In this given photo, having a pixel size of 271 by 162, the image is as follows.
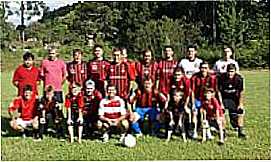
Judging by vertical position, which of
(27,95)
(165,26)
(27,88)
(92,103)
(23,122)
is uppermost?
(165,26)

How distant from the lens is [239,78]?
7.45m

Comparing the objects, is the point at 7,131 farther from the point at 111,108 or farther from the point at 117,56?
the point at 117,56

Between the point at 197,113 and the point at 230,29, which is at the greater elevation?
the point at 230,29

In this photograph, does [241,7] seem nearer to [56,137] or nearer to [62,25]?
[62,25]

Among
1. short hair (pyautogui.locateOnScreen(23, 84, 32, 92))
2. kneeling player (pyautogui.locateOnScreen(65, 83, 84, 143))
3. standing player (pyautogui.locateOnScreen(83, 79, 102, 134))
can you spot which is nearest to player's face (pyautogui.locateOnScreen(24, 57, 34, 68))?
short hair (pyautogui.locateOnScreen(23, 84, 32, 92))

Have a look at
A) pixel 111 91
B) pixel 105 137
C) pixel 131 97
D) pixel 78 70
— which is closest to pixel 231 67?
pixel 131 97

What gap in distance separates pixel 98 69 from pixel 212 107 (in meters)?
1.67

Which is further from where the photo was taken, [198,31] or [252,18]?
[252,18]

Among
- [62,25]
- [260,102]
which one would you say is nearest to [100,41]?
[62,25]

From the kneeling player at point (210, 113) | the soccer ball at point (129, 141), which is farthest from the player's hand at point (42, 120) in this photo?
the kneeling player at point (210, 113)

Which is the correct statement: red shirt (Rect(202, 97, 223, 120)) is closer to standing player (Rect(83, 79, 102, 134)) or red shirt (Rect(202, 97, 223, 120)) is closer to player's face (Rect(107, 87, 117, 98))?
player's face (Rect(107, 87, 117, 98))

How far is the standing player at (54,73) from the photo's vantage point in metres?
7.79

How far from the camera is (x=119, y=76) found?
7.58m

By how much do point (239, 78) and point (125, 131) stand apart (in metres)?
1.72
